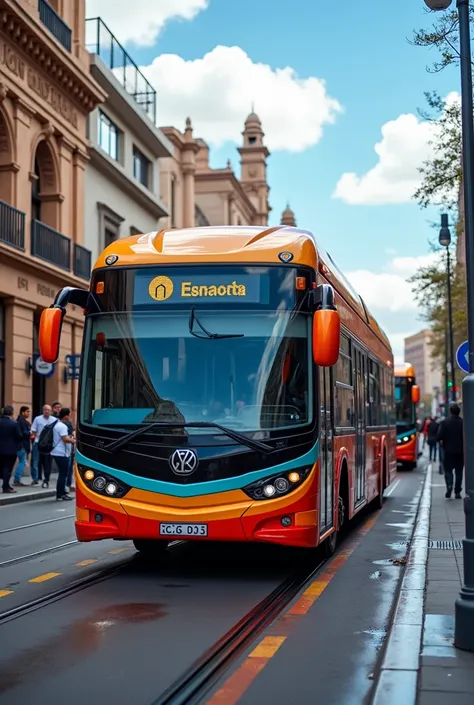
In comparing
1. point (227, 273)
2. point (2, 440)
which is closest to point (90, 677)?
point (227, 273)

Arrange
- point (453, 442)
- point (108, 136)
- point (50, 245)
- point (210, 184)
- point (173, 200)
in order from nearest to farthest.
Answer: point (453, 442) → point (50, 245) → point (108, 136) → point (173, 200) → point (210, 184)

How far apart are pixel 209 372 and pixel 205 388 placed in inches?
6.0

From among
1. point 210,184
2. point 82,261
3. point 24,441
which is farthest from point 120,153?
point 210,184

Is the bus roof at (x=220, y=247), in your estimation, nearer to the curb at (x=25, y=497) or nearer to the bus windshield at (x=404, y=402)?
the curb at (x=25, y=497)

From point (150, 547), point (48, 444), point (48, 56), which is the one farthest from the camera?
point (48, 56)

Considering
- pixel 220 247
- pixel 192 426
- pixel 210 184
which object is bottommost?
pixel 192 426

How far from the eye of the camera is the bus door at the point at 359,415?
45.4 feet

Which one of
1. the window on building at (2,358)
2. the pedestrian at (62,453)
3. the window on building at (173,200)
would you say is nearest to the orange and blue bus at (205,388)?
the pedestrian at (62,453)

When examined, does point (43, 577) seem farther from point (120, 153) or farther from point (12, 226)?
point (120, 153)

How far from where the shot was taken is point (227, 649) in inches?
263

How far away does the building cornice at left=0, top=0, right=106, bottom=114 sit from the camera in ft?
88.0

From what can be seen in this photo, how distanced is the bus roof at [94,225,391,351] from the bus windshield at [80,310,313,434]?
568 millimetres

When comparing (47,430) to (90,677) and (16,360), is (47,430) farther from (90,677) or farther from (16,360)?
(90,677)

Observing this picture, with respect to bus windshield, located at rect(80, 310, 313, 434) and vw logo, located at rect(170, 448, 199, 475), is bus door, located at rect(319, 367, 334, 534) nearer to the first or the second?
bus windshield, located at rect(80, 310, 313, 434)
